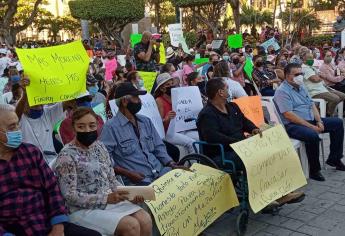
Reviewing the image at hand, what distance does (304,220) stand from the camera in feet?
16.1

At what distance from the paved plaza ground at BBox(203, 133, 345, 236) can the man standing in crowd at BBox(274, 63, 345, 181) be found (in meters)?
0.59

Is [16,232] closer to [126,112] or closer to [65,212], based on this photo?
[65,212]

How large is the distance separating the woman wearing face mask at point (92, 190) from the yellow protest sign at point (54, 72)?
2.63ft

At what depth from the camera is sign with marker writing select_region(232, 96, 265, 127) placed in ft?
20.0

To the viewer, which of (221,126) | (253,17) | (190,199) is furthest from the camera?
(253,17)

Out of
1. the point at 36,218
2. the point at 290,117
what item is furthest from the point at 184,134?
the point at 36,218

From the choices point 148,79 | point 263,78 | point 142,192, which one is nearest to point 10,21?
point 263,78

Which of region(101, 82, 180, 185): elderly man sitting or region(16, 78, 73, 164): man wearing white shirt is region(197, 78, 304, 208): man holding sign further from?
region(16, 78, 73, 164): man wearing white shirt

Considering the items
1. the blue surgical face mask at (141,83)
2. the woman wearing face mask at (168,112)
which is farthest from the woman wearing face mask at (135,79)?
the woman wearing face mask at (168,112)

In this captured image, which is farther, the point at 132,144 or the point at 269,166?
the point at 269,166

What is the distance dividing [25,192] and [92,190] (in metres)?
0.58

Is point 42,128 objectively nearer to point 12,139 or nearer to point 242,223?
point 12,139

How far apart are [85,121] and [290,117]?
3.44m

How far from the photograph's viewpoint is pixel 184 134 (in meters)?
6.14
